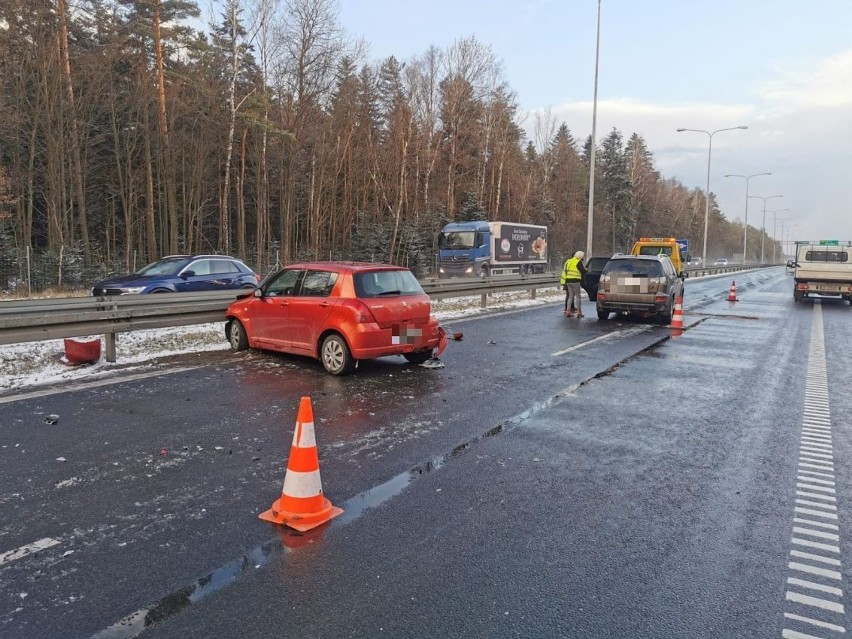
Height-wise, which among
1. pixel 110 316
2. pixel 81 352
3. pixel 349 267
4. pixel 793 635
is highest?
pixel 349 267

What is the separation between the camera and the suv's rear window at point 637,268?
1484 centimetres

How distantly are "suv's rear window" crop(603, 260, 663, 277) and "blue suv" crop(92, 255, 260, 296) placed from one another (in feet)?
31.2

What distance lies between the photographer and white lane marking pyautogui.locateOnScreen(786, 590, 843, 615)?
9.69 feet

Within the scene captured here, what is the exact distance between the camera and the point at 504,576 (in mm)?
3201

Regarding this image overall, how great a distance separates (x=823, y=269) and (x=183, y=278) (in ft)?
75.1

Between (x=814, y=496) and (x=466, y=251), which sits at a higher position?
(x=466, y=251)

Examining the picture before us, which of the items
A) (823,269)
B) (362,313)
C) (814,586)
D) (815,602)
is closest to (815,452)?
(814,586)

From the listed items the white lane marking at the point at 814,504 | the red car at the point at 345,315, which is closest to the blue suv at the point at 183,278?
the red car at the point at 345,315

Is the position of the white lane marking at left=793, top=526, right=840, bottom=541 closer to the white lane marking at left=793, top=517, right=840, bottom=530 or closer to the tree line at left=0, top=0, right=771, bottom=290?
the white lane marking at left=793, top=517, right=840, bottom=530

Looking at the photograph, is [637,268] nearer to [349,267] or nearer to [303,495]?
[349,267]

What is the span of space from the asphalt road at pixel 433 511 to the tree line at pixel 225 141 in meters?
25.2

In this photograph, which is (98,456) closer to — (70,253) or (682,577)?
(682,577)

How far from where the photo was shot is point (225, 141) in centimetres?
3616

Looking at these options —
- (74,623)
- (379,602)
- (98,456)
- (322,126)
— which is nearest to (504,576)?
(379,602)
